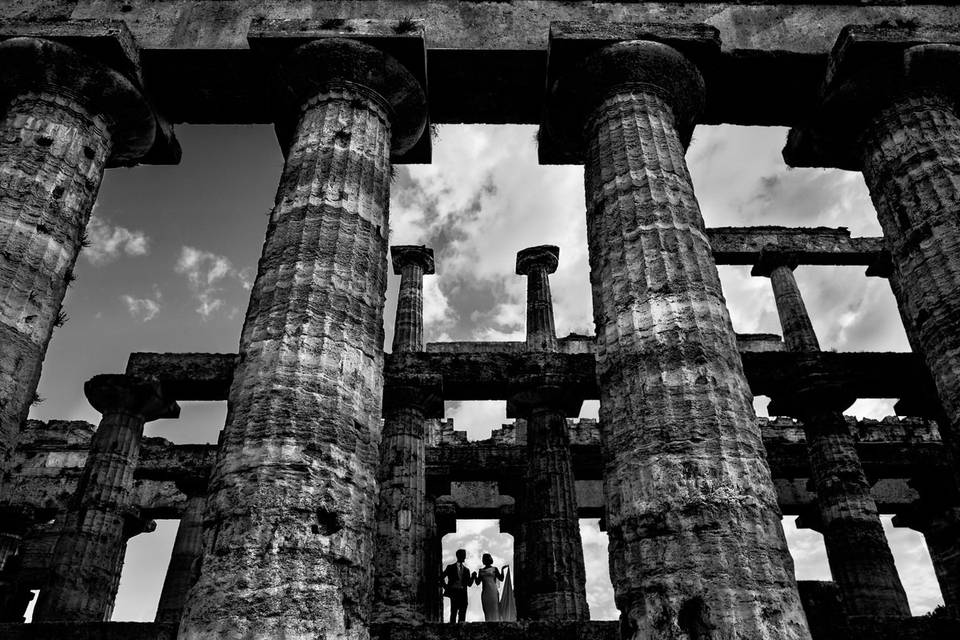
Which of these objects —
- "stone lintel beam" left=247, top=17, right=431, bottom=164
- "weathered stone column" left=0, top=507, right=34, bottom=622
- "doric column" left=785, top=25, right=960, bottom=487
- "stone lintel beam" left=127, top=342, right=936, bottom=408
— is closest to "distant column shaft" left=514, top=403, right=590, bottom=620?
"stone lintel beam" left=127, top=342, right=936, bottom=408

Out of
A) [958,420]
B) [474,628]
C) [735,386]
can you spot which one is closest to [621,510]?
[735,386]

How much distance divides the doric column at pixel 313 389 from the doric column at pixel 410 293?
28.1 ft

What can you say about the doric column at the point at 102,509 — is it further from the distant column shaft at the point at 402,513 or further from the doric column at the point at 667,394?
the doric column at the point at 667,394

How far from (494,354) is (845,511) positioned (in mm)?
6626

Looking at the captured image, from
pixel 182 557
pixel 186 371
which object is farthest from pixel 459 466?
pixel 182 557

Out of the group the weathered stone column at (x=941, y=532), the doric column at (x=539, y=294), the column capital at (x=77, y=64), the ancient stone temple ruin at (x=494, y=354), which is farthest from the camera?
the doric column at (x=539, y=294)

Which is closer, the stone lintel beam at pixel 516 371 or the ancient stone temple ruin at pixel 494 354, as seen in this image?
the ancient stone temple ruin at pixel 494 354

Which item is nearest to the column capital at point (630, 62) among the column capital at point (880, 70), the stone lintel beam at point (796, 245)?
the column capital at point (880, 70)

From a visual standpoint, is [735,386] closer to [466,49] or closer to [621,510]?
[621,510]

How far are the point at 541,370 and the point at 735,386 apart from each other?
672 cm

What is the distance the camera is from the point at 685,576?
4637mm

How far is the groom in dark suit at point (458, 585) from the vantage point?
14.7 metres

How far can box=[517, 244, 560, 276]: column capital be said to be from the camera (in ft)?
58.3

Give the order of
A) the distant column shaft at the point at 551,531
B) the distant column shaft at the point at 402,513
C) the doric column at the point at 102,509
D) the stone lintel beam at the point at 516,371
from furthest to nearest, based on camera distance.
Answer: the stone lintel beam at the point at 516,371 → the doric column at the point at 102,509 → the distant column shaft at the point at 551,531 → the distant column shaft at the point at 402,513
